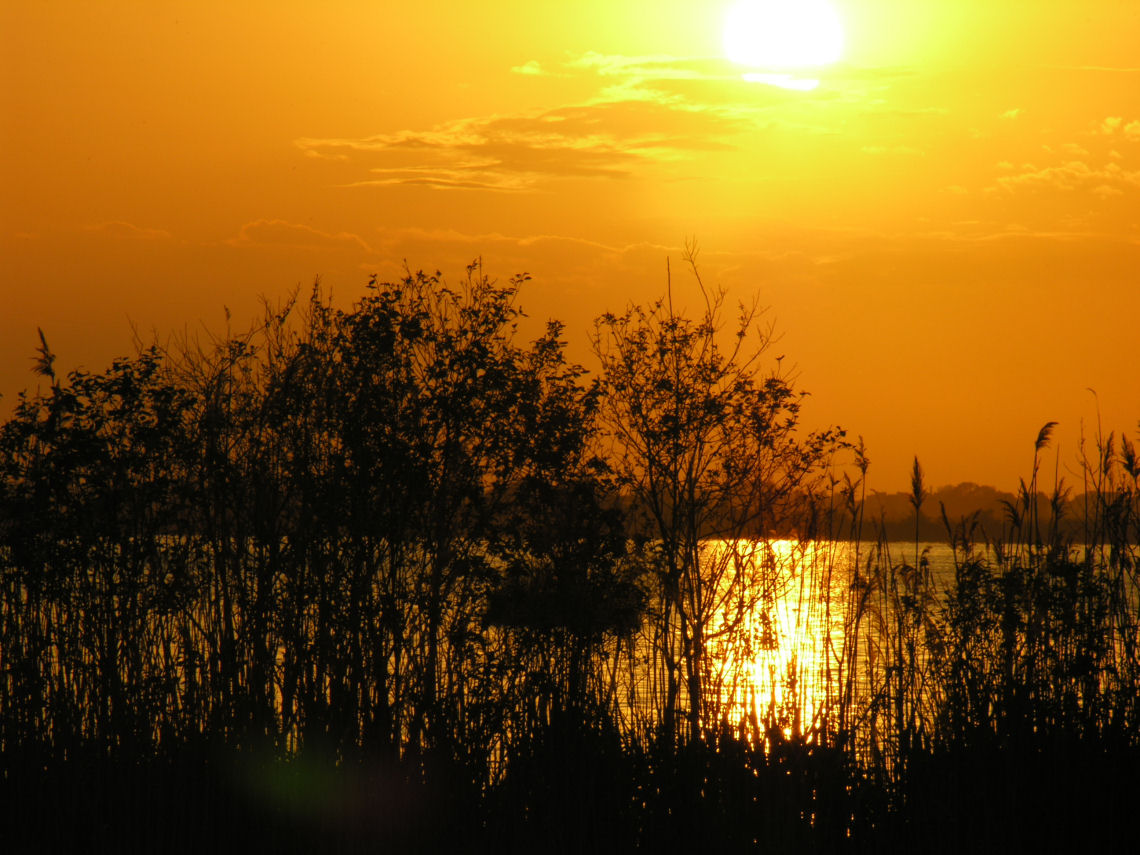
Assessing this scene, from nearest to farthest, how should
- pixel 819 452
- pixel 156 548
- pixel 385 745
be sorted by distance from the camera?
pixel 385 745 → pixel 156 548 → pixel 819 452

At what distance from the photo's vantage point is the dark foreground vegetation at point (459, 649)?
7.50 m

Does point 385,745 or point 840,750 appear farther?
point 385,745

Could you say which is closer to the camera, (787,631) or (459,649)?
(459,649)

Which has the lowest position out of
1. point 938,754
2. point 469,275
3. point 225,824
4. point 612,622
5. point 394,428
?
point 225,824

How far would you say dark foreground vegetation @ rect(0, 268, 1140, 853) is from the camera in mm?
7500

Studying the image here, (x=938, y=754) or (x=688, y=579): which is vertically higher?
(x=688, y=579)

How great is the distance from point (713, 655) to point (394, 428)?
3.79 m

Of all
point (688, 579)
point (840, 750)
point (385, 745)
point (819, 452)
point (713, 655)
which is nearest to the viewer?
point (840, 750)

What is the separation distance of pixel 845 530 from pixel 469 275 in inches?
156

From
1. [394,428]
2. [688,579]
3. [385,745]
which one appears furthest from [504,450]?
[688,579]

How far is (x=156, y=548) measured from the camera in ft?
30.9

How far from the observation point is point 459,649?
9258 mm

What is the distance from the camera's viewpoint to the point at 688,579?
40.8 feet

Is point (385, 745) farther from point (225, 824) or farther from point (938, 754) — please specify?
point (938, 754)
